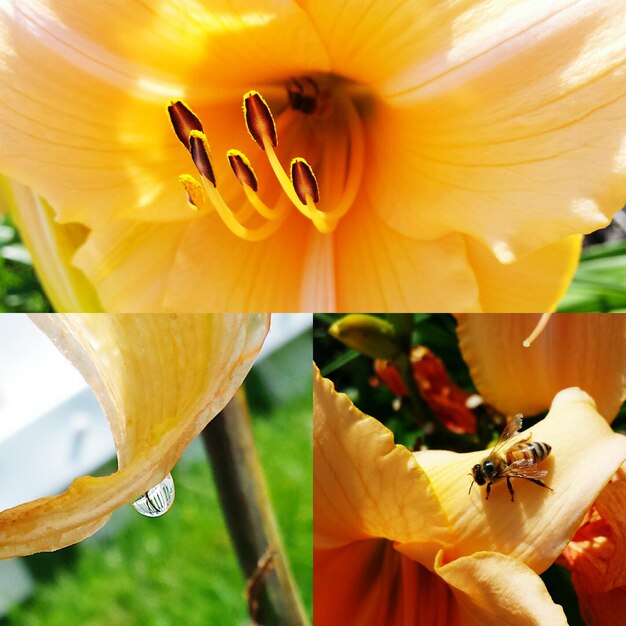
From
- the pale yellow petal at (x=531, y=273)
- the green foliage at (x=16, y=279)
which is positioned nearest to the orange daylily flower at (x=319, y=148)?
the pale yellow petal at (x=531, y=273)

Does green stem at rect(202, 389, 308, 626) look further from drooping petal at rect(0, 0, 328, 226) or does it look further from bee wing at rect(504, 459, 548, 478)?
drooping petal at rect(0, 0, 328, 226)

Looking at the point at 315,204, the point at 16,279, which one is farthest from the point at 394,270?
the point at 16,279

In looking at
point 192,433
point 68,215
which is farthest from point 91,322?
point 68,215

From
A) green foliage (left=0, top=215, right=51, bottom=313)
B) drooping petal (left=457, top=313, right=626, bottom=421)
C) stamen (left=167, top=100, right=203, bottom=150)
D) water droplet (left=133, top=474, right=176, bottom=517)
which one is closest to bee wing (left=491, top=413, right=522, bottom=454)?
drooping petal (left=457, top=313, right=626, bottom=421)

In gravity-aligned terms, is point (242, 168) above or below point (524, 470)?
above

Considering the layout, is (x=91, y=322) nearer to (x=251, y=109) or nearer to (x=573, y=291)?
(x=251, y=109)

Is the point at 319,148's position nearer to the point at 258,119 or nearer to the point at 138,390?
the point at 258,119
